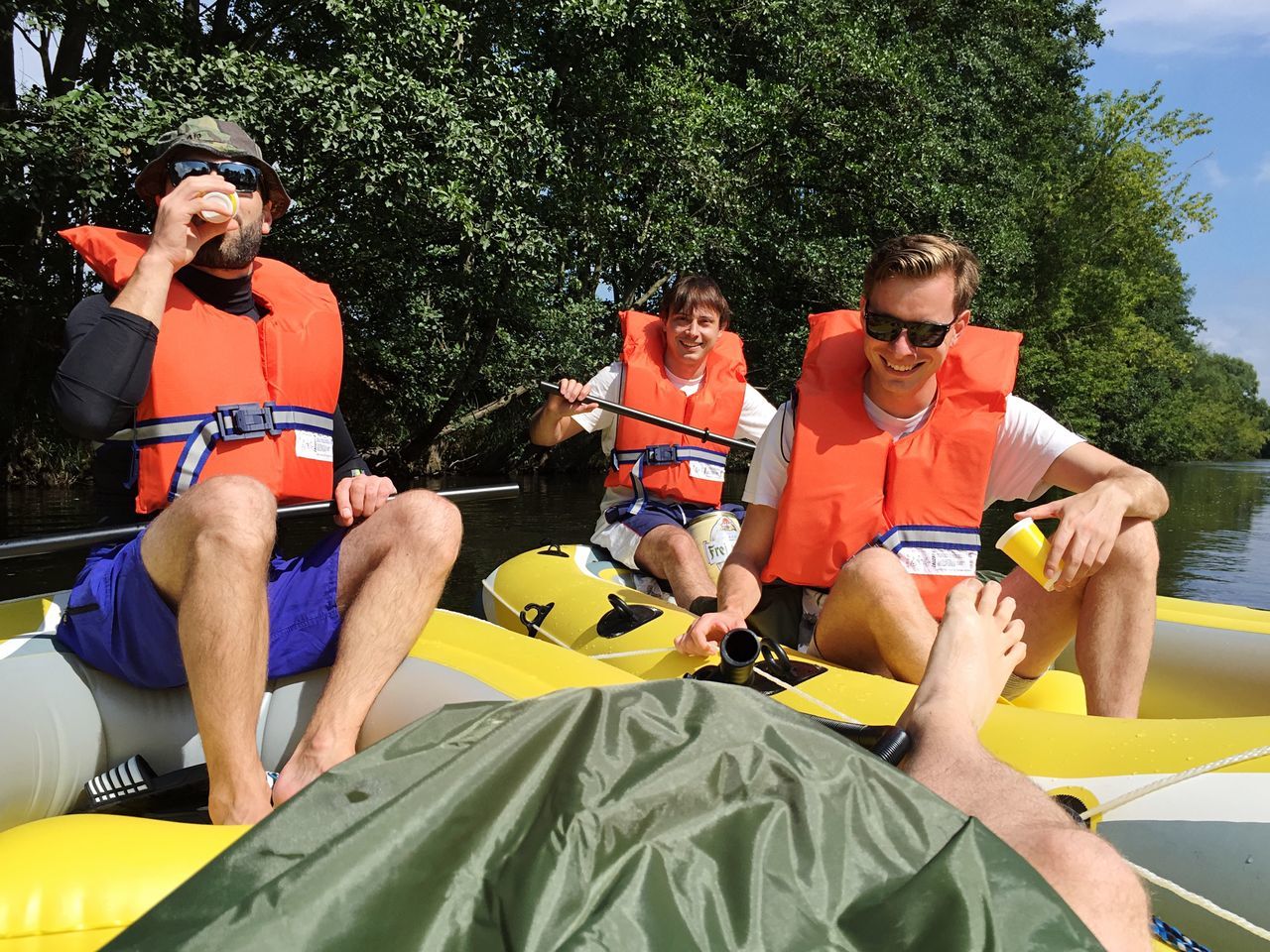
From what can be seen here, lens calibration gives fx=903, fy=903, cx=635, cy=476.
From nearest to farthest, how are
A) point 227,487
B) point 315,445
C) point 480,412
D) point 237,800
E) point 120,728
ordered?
point 237,800, point 227,487, point 120,728, point 315,445, point 480,412

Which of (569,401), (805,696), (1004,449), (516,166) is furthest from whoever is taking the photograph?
(516,166)

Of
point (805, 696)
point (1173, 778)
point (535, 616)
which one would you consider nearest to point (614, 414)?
point (535, 616)

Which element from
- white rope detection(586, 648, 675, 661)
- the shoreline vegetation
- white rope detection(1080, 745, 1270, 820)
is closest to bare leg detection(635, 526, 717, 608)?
white rope detection(586, 648, 675, 661)

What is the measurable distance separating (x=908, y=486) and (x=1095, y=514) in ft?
1.81

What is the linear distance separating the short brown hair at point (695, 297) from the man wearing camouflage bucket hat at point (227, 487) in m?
1.57

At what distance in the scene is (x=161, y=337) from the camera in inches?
80.5

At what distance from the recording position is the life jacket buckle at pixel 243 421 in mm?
2100

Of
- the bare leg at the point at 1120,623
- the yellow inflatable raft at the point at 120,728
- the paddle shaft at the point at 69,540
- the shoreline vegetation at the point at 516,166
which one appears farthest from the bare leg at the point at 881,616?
the shoreline vegetation at the point at 516,166

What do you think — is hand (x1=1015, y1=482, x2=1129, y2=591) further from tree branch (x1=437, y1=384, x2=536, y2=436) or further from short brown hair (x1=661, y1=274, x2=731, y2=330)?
tree branch (x1=437, y1=384, x2=536, y2=436)

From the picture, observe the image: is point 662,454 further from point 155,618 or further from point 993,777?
point 993,777

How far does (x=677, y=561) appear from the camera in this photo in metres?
3.14

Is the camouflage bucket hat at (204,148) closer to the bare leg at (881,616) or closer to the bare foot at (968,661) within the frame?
the bare leg at (881,616)

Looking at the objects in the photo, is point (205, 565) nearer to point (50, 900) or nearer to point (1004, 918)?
point (50, 900)

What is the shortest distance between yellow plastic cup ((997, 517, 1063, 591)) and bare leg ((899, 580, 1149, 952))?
0.88 feet
